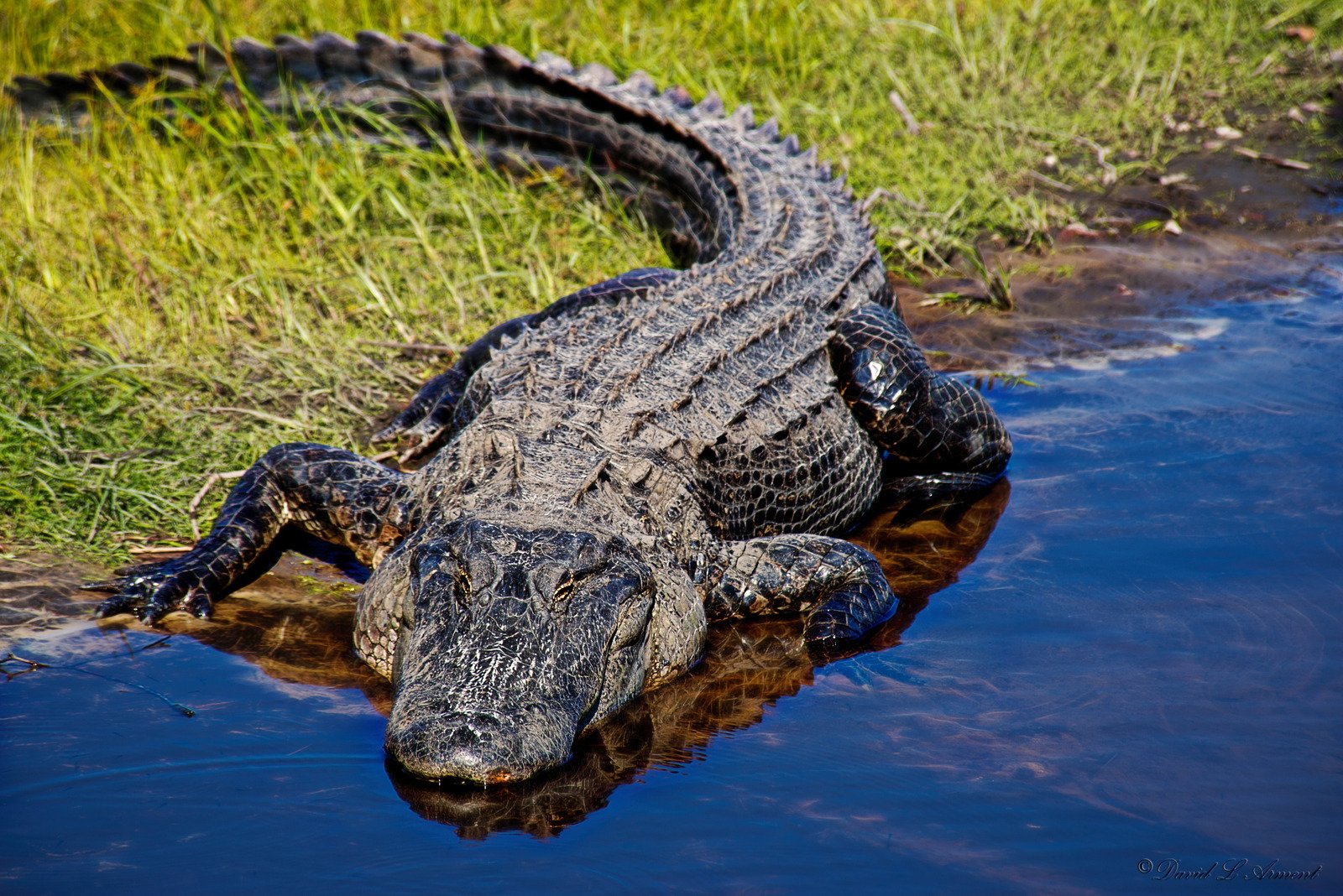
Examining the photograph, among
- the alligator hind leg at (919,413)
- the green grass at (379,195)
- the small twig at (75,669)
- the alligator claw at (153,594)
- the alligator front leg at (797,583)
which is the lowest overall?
the small twig at (75,669)

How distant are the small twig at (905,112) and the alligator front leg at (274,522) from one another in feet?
15.4

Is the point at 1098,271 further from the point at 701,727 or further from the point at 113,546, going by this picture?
the point at 113,546

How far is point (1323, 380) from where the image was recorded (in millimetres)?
5070

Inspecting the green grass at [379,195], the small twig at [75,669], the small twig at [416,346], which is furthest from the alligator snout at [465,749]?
the small twig at [416,346]

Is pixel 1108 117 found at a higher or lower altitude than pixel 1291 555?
higher

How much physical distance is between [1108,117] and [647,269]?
13.5ft

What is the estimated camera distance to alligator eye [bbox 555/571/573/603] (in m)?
3.05

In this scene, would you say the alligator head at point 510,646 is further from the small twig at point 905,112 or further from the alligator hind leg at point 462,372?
the small twig at point 905,112

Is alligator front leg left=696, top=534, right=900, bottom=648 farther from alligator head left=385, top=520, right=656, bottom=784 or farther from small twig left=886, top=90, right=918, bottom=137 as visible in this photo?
small twig left=886, top=90, right=918, bottom=137

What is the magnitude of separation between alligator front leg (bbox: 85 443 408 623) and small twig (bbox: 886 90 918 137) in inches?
185

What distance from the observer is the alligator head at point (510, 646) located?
268cm

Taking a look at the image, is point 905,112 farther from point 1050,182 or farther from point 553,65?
point 553,65

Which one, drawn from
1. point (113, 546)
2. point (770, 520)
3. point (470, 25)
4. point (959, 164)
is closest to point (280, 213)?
point (470, 25)

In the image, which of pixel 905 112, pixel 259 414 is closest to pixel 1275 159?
pixel 905 112
